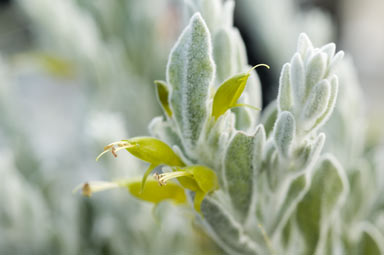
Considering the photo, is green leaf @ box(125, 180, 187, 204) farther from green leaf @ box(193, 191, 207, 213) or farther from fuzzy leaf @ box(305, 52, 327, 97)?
fuzzy leaf @ box(305, 52, 327, 97)

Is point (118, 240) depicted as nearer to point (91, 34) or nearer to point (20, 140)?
point (20, 140)

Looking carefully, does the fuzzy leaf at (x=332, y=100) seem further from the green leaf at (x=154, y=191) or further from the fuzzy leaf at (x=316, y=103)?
the green leaf at (x=154, y=191)

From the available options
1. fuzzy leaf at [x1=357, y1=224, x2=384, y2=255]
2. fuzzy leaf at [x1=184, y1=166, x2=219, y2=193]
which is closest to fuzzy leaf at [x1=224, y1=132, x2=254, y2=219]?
fuzzy leaf at [x1=184, y1=166, x2=219, y2=193]

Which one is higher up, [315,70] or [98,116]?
[98,116]

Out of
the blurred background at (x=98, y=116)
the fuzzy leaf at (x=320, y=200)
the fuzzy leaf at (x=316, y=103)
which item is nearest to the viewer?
the fuzzy leaf at (x=316, y=103)

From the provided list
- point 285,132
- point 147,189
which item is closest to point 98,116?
point 147,189

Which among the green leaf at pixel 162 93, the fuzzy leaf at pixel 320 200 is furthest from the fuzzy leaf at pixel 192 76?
the fuzzy leaf at pixel 320 200

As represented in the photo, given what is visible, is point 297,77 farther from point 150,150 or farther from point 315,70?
point 150,150
